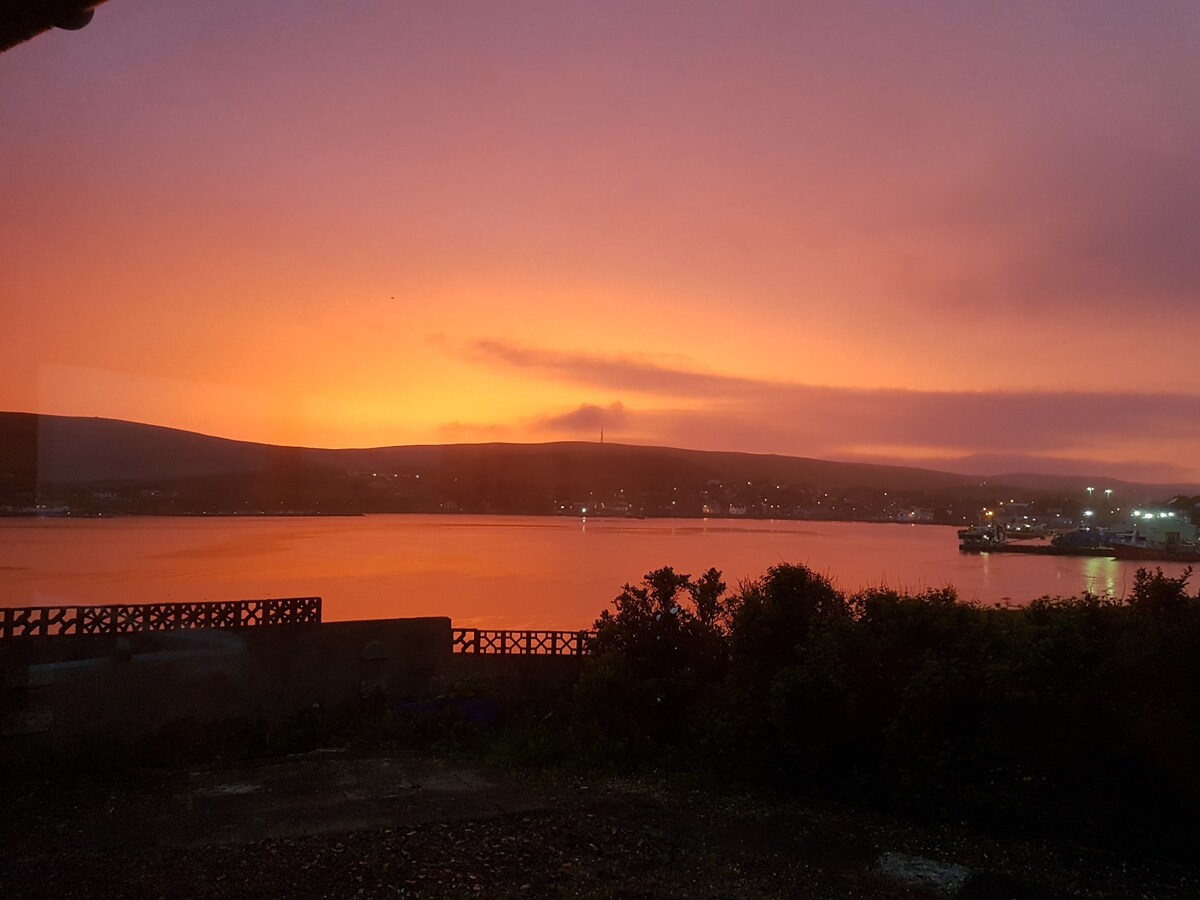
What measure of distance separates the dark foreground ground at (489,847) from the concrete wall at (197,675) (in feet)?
4.25

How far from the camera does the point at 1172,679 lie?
5957 mm

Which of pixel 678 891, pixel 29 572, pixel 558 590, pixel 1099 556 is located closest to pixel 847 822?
pixel 678 891

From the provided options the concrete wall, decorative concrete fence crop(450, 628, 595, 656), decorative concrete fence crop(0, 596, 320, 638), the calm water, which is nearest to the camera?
the concrete wall

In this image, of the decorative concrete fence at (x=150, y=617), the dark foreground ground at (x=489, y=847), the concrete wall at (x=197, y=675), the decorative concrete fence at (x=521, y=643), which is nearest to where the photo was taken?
the dark foreground ground at (x=489, y=847)

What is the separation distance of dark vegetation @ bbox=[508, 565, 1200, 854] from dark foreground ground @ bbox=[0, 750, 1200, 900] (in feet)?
0.99

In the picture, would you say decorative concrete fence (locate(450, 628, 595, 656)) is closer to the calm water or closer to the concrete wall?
the concrete wall

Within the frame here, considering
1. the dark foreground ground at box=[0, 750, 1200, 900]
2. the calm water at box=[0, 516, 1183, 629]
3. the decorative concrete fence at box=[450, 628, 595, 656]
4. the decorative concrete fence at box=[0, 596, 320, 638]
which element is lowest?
the calm water at box=[0, 516, 1183, 629]

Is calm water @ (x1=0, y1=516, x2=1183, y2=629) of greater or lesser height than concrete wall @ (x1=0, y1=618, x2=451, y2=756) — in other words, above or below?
below

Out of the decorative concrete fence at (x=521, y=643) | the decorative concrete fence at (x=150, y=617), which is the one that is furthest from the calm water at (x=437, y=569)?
the decorative concrete fence at (x=150, y=617)

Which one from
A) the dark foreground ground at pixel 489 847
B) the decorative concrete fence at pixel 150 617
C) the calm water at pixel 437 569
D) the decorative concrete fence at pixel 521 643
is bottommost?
the calm water at pixel 437 569

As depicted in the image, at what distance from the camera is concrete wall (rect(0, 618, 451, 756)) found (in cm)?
849

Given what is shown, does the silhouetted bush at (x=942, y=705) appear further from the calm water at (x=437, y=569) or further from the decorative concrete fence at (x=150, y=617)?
the calm water at (x=437, y=569)

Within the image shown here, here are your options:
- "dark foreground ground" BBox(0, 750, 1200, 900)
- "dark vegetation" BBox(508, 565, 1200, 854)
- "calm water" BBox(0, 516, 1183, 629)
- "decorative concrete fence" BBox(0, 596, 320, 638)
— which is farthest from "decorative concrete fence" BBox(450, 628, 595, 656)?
"calm water" BBox(0, 516, 1183, 629)

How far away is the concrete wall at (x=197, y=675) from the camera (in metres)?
8.49
